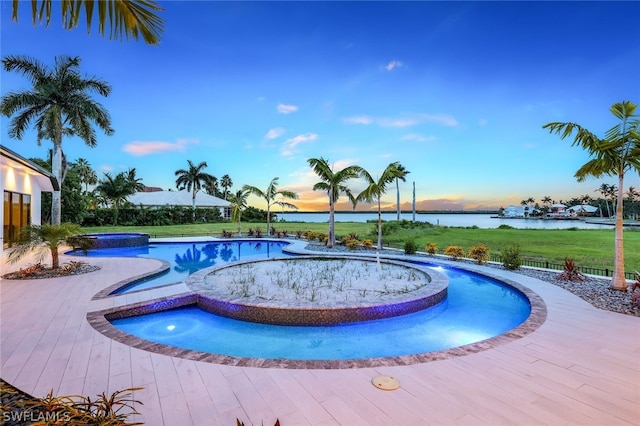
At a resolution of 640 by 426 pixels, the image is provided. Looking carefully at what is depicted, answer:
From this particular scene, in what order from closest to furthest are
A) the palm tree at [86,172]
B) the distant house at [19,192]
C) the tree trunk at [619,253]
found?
the tree trunk at [619,253] < the distant house at [19,192] < the palm tree at [86,172]

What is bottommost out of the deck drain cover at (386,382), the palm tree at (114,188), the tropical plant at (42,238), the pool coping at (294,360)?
the pool coping at (294,360)

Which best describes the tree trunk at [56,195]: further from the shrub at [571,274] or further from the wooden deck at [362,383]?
the shrub at [571,274]

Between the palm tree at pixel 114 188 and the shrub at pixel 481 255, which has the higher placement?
the palm tree at pixel 114 188

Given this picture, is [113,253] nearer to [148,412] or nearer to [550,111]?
[148,412]

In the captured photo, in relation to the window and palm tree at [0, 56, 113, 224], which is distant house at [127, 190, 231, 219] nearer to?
palm tree at [0, 56, 113, 224]

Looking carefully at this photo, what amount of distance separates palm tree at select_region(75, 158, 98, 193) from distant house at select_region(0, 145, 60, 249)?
41.7 m

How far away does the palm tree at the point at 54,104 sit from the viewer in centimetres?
1633

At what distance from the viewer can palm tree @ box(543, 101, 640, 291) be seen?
266 inches

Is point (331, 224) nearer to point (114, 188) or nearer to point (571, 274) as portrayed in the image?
point (571, 274)

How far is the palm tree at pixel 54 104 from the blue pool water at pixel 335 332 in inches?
616

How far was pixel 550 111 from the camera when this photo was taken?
12117mm

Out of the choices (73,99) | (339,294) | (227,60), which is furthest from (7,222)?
(339,294)

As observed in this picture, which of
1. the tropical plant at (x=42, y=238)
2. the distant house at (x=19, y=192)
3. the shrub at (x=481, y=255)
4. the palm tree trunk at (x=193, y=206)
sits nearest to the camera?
the tropical plant at (x=42, y=238)

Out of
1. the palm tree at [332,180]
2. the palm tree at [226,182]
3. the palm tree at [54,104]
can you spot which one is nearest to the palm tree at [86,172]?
the palm tree at [226,182]
